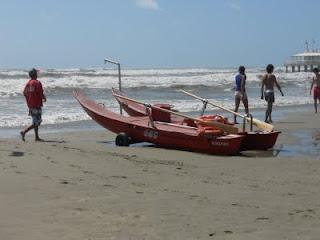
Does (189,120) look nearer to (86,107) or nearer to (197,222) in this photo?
(86,107)

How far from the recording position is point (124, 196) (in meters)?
5.52

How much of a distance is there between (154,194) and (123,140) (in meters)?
4.34

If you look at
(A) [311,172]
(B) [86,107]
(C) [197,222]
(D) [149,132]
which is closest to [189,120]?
(D) [149,132]

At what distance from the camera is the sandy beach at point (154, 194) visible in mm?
4414

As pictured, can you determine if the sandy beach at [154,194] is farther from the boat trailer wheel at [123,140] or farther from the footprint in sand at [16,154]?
the boat trailer wheel at [123,140]

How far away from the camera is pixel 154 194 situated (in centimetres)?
565

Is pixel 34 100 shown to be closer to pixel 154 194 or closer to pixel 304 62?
pixel 154 194

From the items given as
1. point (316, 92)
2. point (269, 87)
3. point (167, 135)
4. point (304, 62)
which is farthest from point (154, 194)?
point (304, 62)

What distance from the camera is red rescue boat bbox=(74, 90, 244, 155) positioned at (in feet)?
29.4

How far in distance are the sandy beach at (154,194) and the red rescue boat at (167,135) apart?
256mm

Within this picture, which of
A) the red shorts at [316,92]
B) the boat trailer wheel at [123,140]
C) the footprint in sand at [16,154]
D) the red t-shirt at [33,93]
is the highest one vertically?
the red t-shirt at [33,93]

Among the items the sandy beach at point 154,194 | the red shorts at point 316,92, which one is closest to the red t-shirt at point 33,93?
the sandy beach at point 154,194

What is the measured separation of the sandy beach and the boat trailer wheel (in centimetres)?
63

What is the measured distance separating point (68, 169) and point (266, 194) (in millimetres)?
2445
